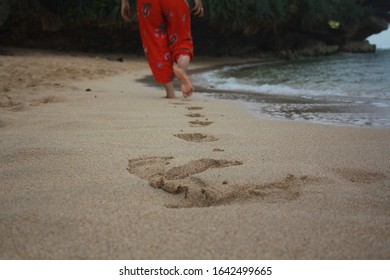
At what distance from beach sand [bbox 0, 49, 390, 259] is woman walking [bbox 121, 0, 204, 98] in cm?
110

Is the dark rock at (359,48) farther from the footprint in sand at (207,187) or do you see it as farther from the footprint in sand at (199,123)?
the footprint in sand at (207,187)

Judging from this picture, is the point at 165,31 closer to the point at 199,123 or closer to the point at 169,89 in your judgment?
the point at 169,89

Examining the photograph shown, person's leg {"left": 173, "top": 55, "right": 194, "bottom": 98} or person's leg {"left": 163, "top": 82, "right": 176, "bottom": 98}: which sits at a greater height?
person's leg {"left": 173, "top": 55, "right": 194, "bottom": 98}

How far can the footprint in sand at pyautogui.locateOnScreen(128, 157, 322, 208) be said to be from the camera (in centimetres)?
100

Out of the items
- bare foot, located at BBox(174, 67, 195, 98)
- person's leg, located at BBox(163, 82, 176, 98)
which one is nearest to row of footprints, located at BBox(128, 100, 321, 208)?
bare foot, located at BBox(174, 67, 195, 98)

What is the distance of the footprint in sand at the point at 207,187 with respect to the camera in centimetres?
100

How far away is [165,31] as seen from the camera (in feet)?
10.1

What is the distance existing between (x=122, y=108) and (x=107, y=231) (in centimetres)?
188

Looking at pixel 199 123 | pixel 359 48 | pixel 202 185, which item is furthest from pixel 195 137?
pixel 359 48

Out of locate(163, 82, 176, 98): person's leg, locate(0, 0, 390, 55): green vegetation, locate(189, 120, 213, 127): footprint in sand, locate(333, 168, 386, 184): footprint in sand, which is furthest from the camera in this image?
locate(0, 0, 390, 55): green vegetation

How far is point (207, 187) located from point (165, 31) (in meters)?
2.29

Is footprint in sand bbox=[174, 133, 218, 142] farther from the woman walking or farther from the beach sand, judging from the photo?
the woman walking

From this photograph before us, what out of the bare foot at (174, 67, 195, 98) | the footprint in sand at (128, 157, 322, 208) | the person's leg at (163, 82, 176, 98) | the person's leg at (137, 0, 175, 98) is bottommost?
the footprint in sand at (128, 157, 322, 208)

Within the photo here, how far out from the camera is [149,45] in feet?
10.2
